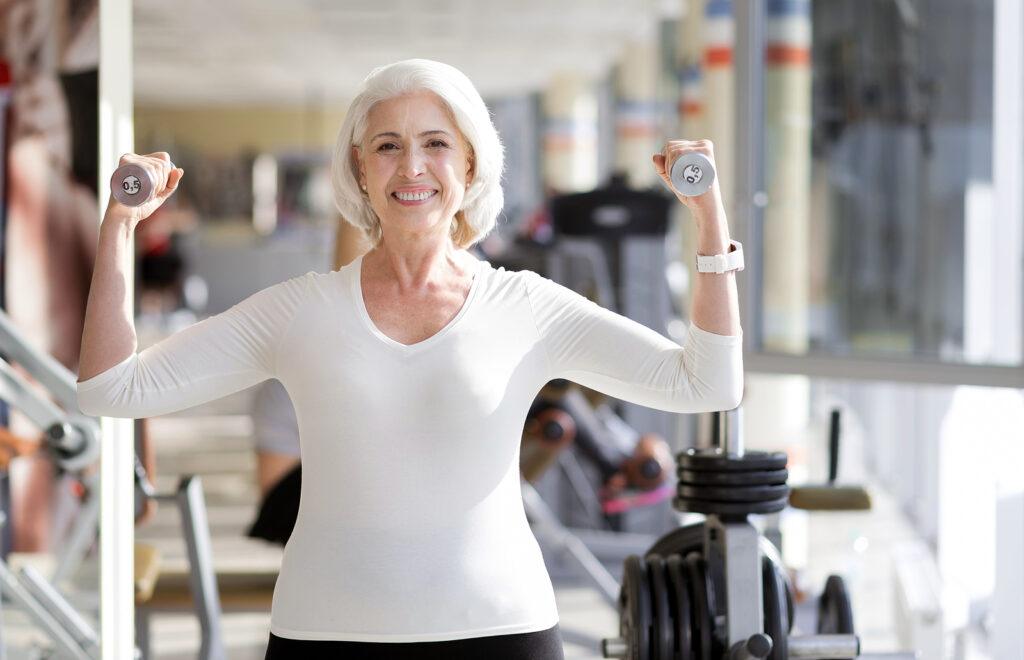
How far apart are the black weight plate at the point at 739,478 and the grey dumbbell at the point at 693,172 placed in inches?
29.7

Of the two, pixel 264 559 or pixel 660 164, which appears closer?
pixel 660 164

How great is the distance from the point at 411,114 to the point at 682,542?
1.19 metres

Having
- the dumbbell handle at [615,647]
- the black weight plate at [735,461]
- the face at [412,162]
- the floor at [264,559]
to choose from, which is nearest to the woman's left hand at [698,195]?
the face at [412,162]

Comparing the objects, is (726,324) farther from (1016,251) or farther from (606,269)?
(606,269)

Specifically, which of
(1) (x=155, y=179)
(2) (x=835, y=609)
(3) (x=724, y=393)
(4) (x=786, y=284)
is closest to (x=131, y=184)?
(1) (x=155, y=179)

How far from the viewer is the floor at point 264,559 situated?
165 inches

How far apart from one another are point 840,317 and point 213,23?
729 cm

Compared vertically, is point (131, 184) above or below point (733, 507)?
above

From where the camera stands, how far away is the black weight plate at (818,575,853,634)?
233 centimetres

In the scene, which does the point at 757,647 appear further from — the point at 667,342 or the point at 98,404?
the point at 98,404

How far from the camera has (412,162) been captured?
1.60 m

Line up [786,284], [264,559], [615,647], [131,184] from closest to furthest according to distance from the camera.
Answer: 1. [131,184]
2. [615,647]
3. [786,284]
4. [264,559]

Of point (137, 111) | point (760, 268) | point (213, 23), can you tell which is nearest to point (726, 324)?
point (760, 268)

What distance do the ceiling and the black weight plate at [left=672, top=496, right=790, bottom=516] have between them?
7894 mm
